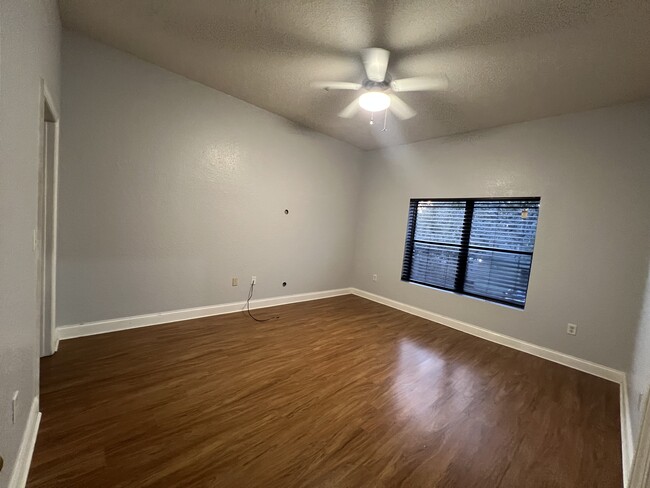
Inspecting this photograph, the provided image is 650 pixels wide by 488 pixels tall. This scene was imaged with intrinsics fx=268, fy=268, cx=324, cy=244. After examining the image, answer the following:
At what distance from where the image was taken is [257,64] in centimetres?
254

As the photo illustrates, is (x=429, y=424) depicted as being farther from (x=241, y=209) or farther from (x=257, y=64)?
(x=257, y=64)

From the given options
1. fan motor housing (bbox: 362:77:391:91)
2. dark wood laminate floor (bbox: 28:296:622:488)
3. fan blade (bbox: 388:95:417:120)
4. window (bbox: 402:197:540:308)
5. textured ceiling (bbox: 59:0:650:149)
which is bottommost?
dark wood laminate floor (bbox: 28:296:622:488)

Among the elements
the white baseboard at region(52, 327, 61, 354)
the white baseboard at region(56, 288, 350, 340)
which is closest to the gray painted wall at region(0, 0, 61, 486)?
the white baseboard at region(52, 327, 61, 354)

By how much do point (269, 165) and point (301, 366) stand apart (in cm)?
266

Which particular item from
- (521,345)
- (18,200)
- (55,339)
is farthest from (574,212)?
(55,339)

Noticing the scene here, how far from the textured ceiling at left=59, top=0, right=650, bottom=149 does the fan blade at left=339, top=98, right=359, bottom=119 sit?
0.14 m

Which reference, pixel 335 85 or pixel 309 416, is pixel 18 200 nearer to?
pixel 309 416

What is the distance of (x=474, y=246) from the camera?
12.4ft

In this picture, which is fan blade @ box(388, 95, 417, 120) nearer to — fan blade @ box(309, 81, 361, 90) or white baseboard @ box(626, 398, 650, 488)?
fan blade @ box(309, 81, 361, 90)

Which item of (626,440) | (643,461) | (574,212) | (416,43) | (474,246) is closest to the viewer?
(643,461)

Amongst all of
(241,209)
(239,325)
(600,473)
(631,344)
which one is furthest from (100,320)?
(631,344)

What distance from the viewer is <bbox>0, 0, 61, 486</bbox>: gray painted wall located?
0.98 meters

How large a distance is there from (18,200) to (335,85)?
2.47 metres

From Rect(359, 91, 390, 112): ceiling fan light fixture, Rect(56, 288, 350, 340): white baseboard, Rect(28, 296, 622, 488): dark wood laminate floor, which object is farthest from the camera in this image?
Rect(56, 288, 350, 340): white baseboard
